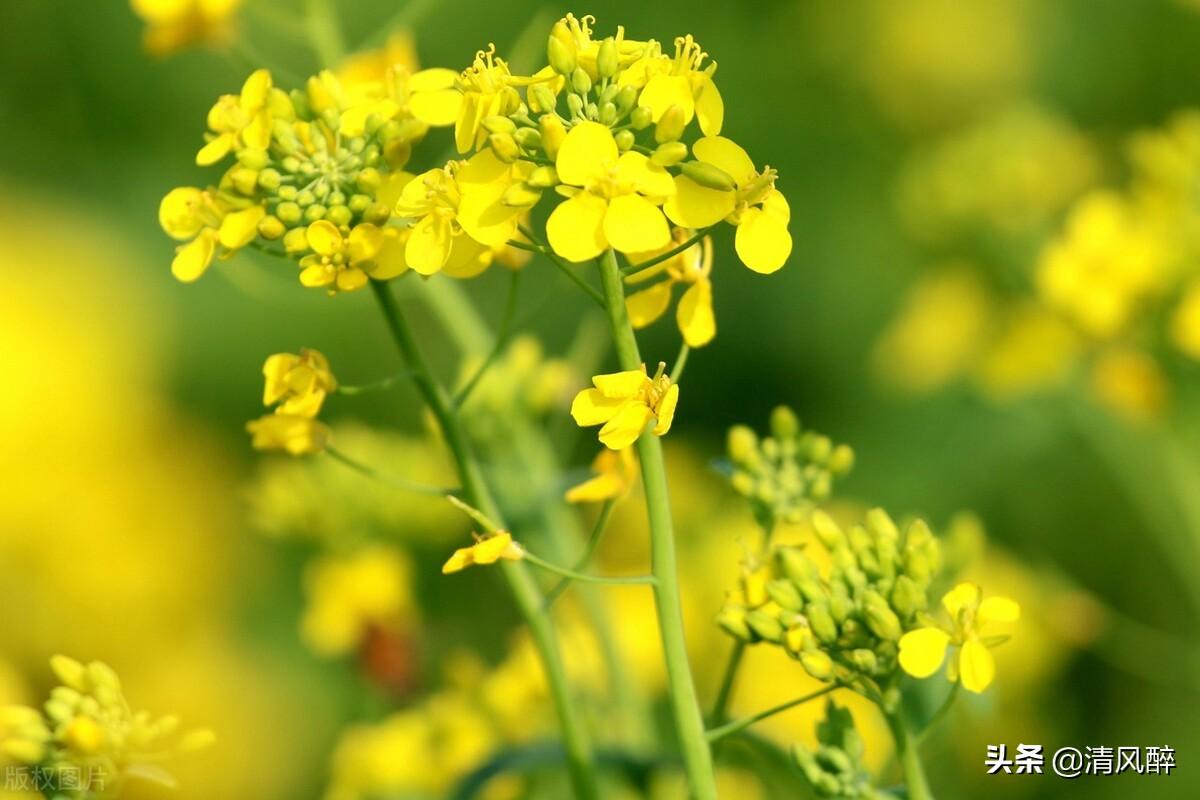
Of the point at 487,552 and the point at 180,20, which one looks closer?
the point at 487,552

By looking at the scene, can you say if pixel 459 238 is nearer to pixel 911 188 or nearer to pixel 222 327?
pixel 911 188

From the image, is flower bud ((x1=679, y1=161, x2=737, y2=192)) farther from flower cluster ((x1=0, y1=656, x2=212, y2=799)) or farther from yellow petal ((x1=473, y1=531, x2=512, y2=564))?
flower cluster ((x1=0, y1=656, x2=212, y2=799))

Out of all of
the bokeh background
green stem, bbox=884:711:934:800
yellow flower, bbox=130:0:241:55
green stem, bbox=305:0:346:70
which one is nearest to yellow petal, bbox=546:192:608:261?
green stem, bbox=884:711:934:800

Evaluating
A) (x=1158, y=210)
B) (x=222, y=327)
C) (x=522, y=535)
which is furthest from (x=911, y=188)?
(x=222, y=327)

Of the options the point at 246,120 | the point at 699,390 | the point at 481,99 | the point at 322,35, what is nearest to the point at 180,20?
the point at 322,35

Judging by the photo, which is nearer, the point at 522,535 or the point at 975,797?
the point at 522,535

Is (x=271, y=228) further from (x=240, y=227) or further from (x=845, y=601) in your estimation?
(x=845, y=601)
